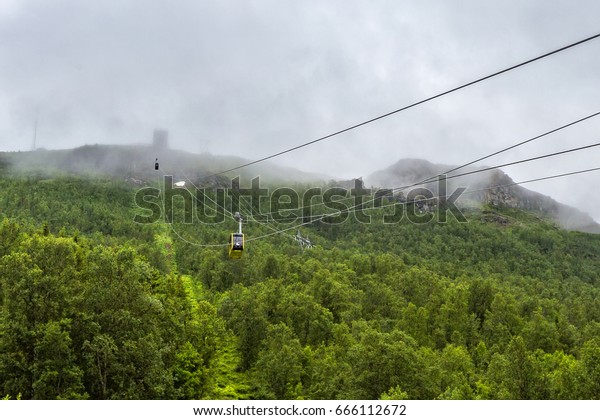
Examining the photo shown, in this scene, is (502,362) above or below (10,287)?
below

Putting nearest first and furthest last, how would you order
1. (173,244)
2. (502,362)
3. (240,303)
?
(502,362) → (240,303) → (173,244)

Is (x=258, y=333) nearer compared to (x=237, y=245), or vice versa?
(x=237, y=245)

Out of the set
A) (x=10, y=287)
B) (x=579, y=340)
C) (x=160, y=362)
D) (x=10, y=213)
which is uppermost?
(x=10, y=213)

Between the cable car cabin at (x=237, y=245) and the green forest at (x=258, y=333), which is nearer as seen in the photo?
the cable car cabin at (x=237, y=245)

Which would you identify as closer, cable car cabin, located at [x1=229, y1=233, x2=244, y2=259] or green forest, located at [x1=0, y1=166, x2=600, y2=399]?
cable car cabin, located at [x1=229, y1=233, x2=244, y2=259]

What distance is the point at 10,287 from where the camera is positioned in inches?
1398

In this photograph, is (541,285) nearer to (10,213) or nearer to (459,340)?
(459,340)

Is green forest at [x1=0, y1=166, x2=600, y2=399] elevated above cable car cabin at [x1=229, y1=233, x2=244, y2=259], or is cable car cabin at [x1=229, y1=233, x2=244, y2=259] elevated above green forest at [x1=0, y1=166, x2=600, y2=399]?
cable car cabin at [x1=229, y1=233, x2=244, y2=259]

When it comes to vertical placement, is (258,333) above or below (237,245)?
below

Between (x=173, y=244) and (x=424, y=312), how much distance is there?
88.1 m

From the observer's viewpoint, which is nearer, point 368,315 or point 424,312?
point 424,312

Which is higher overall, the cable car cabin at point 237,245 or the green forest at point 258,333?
the cable car cabin at point 237,245
